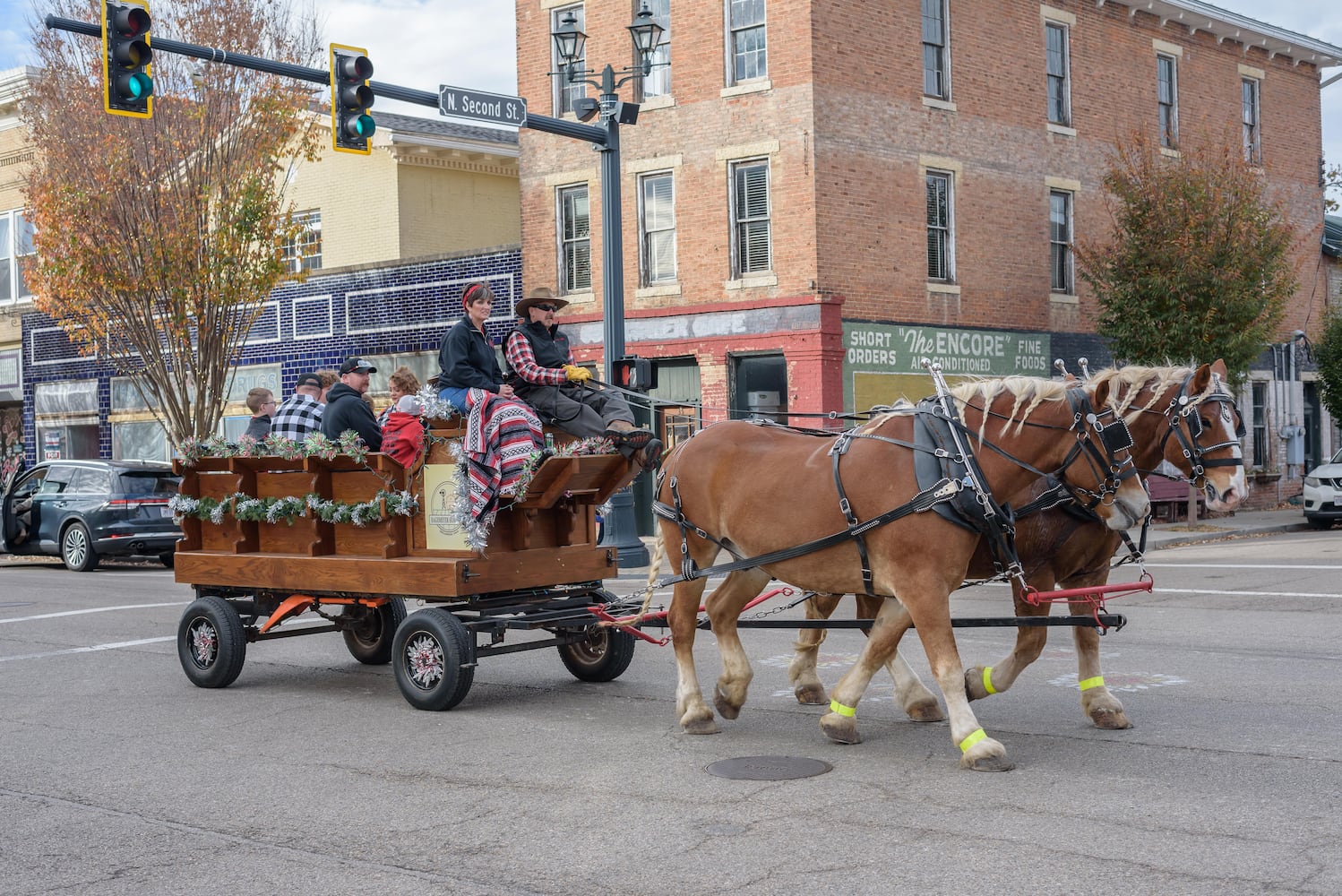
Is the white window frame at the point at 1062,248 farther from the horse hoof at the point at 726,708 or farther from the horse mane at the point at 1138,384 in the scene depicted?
the horse hoof at the point at 726,708

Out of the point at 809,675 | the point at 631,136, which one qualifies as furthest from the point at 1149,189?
the point at 809,675

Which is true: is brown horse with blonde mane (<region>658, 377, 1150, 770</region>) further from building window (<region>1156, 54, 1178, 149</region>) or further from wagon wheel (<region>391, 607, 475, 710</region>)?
building window (<region>1156, 54, 1178, 149</region>)

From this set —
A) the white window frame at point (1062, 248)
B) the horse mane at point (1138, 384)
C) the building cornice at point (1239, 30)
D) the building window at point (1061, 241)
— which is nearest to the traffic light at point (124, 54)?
the horse mane at point (1138, 384)

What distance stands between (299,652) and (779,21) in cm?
1419

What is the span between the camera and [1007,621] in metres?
6.93

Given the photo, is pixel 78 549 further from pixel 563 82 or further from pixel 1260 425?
pixel 1260 425

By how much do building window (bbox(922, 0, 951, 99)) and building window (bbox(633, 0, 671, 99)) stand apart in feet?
14.5

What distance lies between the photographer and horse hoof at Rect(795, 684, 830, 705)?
28.2 feet

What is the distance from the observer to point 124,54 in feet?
44.3

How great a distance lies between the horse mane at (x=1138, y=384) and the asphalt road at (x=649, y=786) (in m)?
1.75

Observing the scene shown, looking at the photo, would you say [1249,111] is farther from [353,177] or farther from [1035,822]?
[1035,822]

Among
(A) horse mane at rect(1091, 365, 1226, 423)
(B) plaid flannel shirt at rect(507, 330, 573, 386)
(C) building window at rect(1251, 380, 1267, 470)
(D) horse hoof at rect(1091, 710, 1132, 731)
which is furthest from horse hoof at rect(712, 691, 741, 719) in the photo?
(C) building window at rect(1251, 380, 1267, 470)

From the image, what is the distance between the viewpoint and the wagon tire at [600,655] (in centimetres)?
957

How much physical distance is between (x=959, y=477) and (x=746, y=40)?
17063mm
